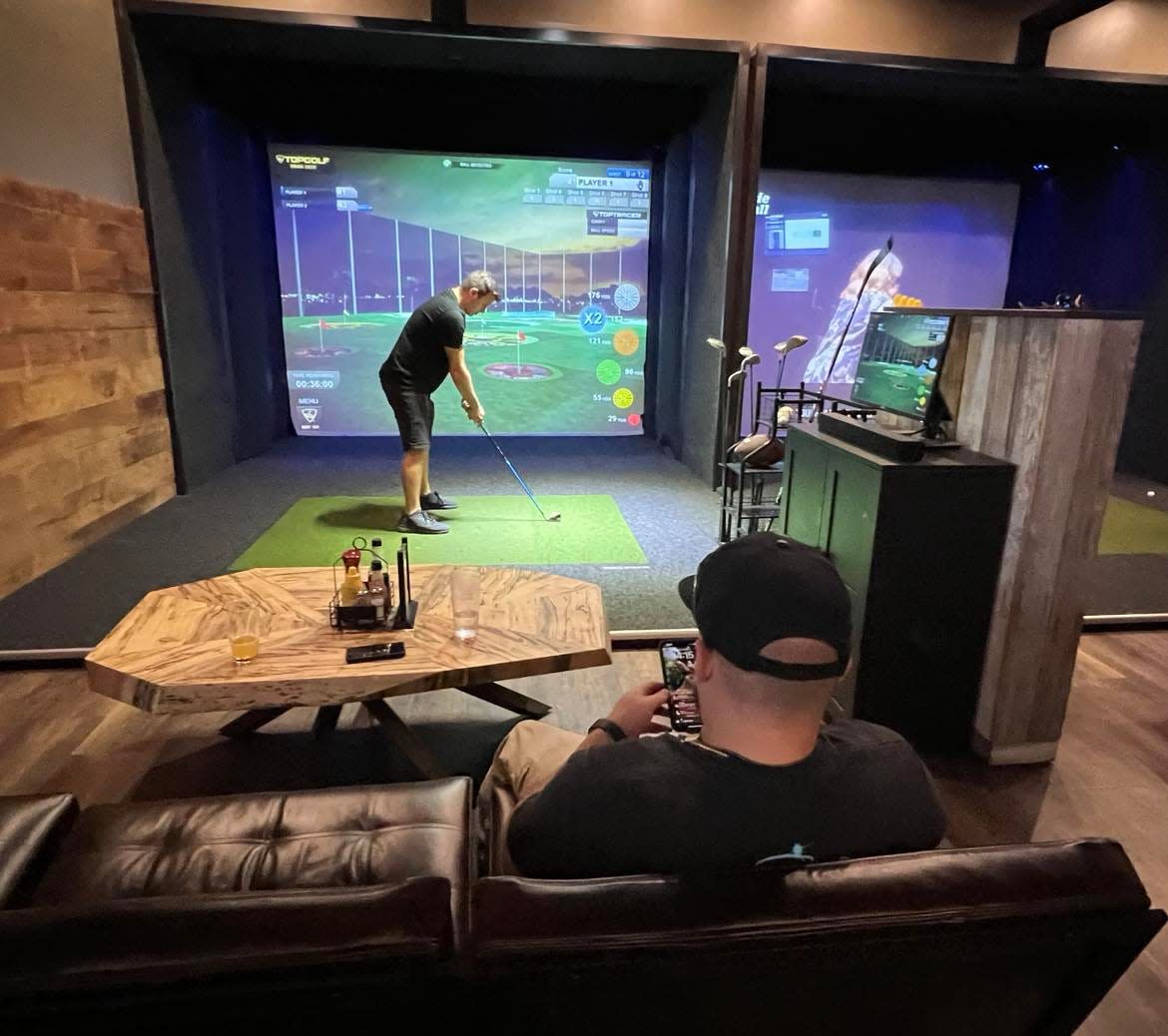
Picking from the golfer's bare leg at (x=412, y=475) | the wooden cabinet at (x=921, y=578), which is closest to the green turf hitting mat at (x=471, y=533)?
the golfer's bare leg at (x=412, y=475)

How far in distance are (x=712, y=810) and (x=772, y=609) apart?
0.26 m

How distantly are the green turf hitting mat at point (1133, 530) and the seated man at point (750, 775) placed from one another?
3.94 m

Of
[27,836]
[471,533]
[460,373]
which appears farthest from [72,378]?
[27,836]

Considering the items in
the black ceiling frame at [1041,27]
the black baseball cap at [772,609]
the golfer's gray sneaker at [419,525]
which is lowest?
the golfer's gray sneaker at [419,525]

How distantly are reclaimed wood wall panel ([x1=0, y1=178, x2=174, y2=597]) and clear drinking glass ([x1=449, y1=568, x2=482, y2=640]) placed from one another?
231 cm

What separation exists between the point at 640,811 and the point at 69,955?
0.60 metres

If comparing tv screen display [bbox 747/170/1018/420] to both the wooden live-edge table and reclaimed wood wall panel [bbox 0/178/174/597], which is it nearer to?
reclaimed wood wall panel [bbox 0/178/174/597]

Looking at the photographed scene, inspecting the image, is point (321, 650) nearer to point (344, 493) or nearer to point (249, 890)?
point (249, 890)

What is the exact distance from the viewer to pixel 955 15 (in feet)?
16.6

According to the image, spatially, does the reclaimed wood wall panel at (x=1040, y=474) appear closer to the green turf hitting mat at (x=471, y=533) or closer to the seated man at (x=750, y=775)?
the seated man at (x=750, y=775)

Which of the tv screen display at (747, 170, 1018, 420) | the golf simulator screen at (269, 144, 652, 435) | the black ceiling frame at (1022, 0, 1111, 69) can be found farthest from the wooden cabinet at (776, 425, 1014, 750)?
the golf simulator screen at (269, 144, 652, 435)

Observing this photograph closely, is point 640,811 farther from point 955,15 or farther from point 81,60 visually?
point 955,15

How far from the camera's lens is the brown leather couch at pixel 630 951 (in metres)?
0.71

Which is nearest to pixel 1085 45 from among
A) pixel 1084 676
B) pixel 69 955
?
pixel 1084 676
